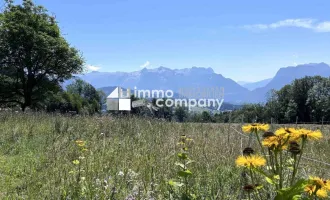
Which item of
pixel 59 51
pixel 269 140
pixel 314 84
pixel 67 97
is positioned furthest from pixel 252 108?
pixel 269 140

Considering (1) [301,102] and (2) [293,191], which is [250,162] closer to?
(2) [293,191]

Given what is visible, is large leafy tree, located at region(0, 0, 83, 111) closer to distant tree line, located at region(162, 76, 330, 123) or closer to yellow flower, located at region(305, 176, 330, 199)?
yellow flower, located at region(305, 176, 330, 199)

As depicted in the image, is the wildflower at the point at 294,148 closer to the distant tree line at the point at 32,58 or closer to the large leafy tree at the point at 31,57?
the distant tree line at the point at 32,58

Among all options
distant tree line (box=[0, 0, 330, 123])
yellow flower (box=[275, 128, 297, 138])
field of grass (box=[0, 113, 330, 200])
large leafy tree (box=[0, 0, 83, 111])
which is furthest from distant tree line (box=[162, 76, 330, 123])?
yellow flower (box=[275, 128, 297, 138])

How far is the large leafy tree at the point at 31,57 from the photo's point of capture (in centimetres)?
3325

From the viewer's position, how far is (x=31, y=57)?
34.7 m

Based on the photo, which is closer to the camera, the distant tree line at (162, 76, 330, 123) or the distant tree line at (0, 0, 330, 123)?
the distant tree line at (0, 0, 330, 123)

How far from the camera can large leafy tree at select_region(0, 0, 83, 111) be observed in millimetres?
33250

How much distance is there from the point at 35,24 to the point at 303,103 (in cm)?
7307

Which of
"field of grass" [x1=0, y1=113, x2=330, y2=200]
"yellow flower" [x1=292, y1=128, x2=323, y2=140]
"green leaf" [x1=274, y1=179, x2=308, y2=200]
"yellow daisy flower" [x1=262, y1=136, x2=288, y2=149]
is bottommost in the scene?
"field of grass" [x1=0, y1=113, x2=330, y2=200]

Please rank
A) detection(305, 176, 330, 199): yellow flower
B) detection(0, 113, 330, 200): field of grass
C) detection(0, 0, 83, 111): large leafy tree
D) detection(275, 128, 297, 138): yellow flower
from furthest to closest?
1. detection(0, 0, 83, 111): large leafy tree
2. detection(0, 113, 330, 200): field of grass
3. detection(275, 128, 297, 138): yellow flower
4. detection(305, 176, 330, 199): yellow flower

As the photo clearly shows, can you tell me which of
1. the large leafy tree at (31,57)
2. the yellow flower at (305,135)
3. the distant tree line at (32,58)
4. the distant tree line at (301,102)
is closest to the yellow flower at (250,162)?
the yellow flower at (305,135)

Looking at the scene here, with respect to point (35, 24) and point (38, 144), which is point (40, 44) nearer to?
point (35, 24)

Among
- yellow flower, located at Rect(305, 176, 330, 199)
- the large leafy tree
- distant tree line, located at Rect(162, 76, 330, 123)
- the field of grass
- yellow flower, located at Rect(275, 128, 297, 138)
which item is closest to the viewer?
yellow flower, located at Rect(305, 176, 330, 199)
